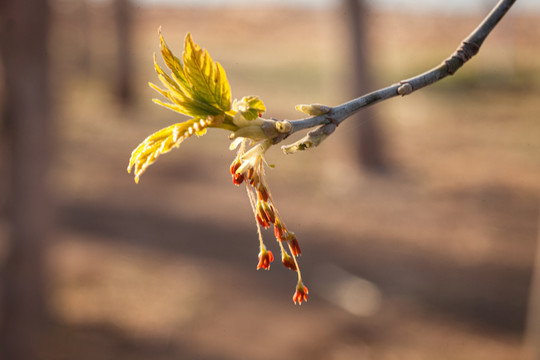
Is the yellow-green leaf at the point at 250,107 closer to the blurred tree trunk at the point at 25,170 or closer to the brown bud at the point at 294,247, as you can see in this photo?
the brown bud at the point at 294,247

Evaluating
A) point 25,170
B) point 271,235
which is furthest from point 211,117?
point 271,235

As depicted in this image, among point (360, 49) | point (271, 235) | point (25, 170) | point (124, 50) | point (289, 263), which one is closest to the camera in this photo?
point (289, 263)

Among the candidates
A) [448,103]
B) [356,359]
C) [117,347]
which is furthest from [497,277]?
[448,103]

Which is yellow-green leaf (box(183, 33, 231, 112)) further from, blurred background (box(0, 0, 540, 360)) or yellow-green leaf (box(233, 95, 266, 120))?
blurred background (box(0, 0, 540, 360))

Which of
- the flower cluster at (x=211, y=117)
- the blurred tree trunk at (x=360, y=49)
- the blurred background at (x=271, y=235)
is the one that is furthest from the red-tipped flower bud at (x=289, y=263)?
the blurred tree trunk at (x=360, y=49)

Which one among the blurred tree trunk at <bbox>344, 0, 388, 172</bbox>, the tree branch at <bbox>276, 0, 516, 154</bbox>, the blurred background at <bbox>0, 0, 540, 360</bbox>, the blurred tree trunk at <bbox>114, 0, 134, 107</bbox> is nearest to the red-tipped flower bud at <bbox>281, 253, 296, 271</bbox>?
the tree branch at <bbox>276, 0, 516, 154</bbox>

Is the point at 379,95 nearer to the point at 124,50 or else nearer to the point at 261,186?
the point at 261,186
